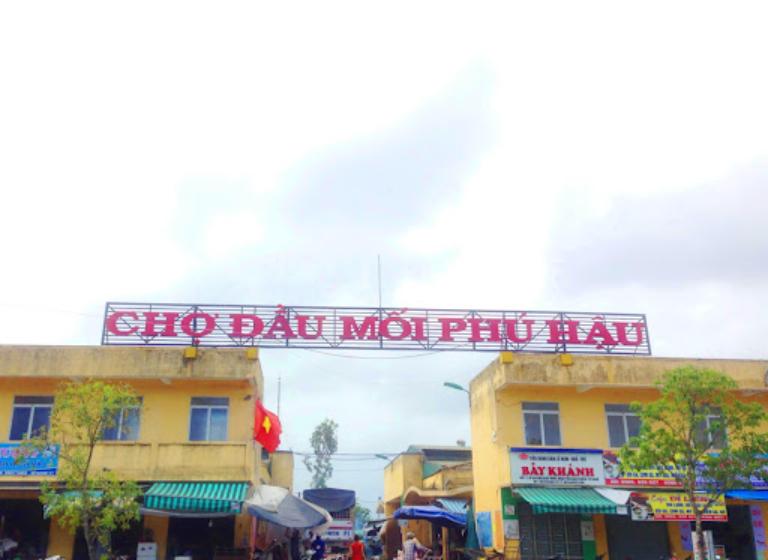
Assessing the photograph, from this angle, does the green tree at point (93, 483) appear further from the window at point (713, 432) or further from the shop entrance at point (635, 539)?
the shop entrance at point (635, 539)

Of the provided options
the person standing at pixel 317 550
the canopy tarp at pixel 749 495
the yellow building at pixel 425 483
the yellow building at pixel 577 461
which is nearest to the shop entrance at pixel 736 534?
the yellow building at pixel 577 461

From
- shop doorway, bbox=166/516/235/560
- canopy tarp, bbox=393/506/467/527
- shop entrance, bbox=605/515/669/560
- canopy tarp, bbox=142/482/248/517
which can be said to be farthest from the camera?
canopy tarp, bbox=393/506/467/527

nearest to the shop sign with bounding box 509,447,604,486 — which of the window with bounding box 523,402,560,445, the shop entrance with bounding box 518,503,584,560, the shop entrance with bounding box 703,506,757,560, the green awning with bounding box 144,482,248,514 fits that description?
the window with bounding box 523,402,560,445

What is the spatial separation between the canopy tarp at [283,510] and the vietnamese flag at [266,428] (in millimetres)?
1662

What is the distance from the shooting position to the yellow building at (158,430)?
61.3 feet

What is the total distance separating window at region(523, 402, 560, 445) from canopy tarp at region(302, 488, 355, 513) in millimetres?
10550

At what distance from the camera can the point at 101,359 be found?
774 inches

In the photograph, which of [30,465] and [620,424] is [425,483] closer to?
[620,424]

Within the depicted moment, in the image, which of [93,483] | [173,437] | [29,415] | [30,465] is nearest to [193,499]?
[173,437]

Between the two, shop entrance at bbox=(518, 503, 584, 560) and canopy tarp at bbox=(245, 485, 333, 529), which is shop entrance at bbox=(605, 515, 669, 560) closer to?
shop entrance at bbox=(518, 503, 584, 560)

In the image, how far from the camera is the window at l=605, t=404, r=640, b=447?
20.8m

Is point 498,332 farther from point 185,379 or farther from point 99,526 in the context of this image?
point 99,526

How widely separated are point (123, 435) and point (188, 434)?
1.75m

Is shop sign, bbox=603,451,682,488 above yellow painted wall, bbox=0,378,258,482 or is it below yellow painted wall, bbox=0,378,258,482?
below
